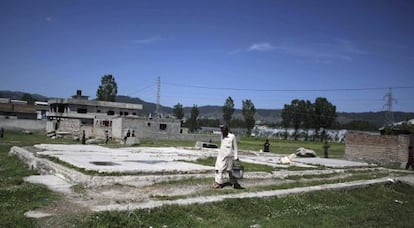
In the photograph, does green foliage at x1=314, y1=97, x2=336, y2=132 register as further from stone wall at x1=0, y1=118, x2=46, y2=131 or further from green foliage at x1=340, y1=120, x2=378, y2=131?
stone wall at x1=0, y1=118, x2=46, y2=131

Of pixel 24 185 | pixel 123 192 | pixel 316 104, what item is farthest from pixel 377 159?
pixel 316 104

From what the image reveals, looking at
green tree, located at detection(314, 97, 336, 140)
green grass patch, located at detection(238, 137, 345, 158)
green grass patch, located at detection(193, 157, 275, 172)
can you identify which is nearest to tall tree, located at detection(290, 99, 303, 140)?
green tree, located at detection(314, 97, 336, 140)

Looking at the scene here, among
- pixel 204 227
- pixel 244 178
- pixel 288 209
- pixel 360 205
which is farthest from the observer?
pixel 244 178

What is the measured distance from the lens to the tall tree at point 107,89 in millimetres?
88000

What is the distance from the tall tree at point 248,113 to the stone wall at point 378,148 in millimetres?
71012

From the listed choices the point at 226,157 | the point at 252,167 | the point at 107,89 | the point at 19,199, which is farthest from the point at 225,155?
the point at 107,89

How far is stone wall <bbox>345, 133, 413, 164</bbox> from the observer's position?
76.4 feet

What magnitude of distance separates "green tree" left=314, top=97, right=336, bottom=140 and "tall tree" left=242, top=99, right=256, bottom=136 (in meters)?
15.1

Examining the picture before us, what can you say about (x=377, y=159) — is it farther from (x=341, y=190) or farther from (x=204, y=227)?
(x=204, y=227)

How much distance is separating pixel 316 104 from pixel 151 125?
51656mm

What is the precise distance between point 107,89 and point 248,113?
3415 centimetres

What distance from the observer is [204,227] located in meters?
7.40

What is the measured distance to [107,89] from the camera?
3484 inches

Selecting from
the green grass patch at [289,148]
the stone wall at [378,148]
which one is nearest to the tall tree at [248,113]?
the green grass patch at [289,148]
